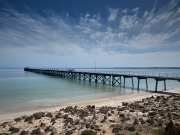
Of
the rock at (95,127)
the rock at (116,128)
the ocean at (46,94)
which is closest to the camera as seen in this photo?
the rock at (116,128)

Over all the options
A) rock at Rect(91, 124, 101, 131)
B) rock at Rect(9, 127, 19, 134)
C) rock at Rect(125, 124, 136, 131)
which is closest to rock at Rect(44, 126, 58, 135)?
rock at Rect(9, 127, 19, 134)

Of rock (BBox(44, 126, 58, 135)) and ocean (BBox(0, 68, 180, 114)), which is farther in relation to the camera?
ocean (BBox(0, 68, 180, 114))

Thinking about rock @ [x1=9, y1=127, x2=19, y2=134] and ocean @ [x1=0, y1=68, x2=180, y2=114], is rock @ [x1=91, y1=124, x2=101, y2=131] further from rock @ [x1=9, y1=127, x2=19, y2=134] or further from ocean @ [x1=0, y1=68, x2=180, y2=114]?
ocean @ [x1=0, y1=68, x2=180, y2=114]

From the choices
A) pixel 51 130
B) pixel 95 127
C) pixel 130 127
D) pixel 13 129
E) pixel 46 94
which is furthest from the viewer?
pixel 46 94

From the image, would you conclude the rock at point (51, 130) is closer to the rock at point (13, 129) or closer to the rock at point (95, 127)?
the rock at point (13, 129)

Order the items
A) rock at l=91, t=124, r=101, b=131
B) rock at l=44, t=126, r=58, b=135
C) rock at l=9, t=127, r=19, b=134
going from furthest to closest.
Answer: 1. rock at l=9, t=127, r=19, b=134
2. rock at l=91, t=124, r=101, b=131
3. rock at l=44, t=126, r=58, b=135

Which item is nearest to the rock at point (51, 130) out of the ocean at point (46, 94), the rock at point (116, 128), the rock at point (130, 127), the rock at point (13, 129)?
the rock at point (13, 129)

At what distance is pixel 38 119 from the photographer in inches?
448

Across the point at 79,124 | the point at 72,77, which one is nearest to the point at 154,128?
the point at 79,124

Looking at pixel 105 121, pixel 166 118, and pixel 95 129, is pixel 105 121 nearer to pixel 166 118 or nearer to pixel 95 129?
pixel 95 129

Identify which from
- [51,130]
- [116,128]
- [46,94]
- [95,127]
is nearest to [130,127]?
[116,128]

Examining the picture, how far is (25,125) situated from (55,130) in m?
2.45

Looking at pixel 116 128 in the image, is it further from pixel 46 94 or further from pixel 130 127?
pixel 46 94

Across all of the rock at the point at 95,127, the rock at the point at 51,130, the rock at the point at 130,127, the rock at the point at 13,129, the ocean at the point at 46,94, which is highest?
the rock at the point at 130,127
